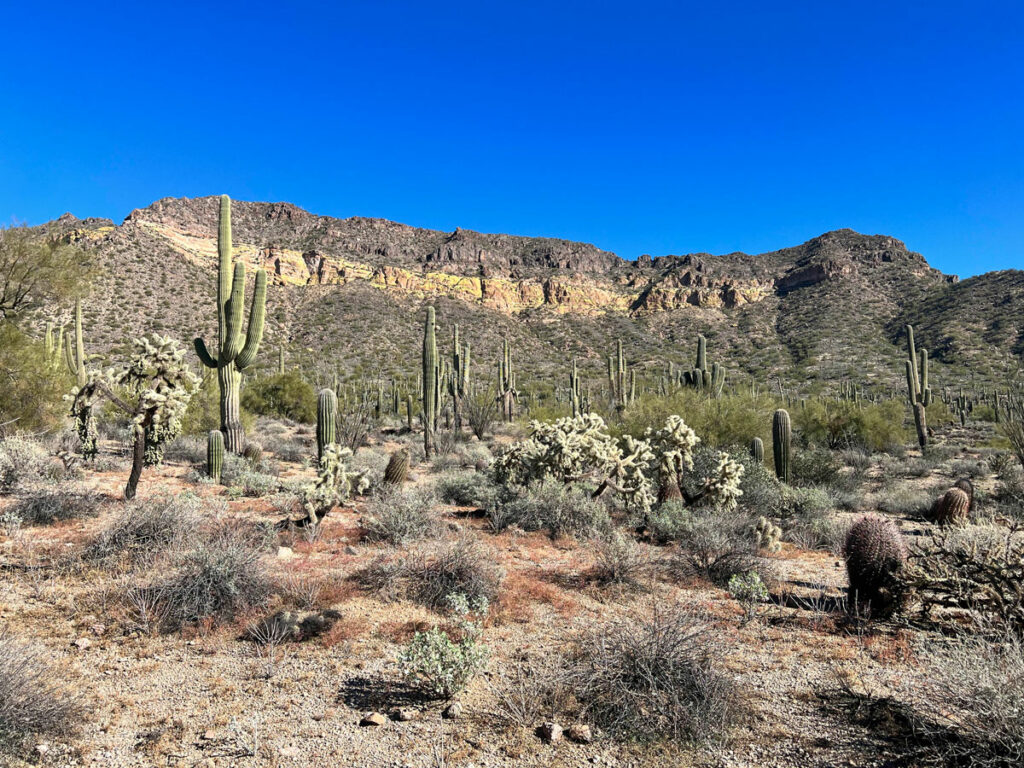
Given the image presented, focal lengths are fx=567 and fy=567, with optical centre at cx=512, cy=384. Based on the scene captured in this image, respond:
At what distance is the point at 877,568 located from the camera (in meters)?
5.55

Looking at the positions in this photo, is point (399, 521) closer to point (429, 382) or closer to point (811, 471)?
point (811, 471)

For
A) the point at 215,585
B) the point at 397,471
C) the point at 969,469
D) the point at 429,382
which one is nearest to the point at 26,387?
the point at 397,471

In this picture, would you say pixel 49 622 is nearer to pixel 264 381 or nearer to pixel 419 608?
pixel 419 608

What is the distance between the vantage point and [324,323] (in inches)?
2137

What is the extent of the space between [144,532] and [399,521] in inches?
115

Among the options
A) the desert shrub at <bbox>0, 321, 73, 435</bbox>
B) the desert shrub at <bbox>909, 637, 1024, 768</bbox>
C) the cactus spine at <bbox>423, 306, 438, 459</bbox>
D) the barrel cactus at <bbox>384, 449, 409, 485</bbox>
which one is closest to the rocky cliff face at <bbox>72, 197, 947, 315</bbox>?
the cactus spine at <bbox>423, 306, 438, 459</bbox>

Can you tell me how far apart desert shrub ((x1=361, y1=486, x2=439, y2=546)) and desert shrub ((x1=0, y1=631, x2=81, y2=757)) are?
391 centimetres

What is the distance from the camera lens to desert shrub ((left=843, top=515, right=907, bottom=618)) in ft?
18.0

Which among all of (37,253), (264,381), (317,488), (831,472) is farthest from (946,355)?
(37,253)

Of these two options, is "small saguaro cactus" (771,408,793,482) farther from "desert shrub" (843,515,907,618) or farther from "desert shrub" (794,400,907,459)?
"desert shrub" (794,400,907,459)

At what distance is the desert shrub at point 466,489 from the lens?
34.4 feet

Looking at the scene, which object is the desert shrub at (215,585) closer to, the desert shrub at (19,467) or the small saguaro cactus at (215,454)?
the desert shrub at (19,467)

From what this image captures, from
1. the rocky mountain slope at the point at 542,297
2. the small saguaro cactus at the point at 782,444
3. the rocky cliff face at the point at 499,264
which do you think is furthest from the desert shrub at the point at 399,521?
the rocky cliff face at the point at 499,264

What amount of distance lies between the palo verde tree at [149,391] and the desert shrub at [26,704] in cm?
527
